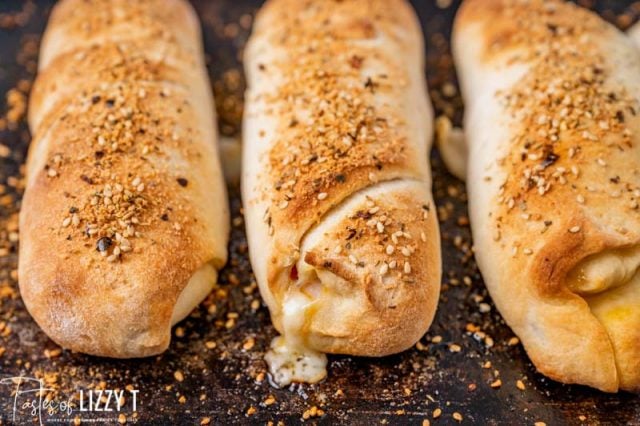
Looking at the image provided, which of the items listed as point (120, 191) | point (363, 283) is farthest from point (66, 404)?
point (363, 283)

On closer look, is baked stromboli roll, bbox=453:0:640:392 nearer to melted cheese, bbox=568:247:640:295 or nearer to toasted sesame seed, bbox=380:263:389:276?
melted cheese, bbox=568:247:640:295

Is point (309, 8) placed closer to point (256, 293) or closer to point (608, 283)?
point (256, 293)

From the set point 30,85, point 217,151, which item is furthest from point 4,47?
point 217,151

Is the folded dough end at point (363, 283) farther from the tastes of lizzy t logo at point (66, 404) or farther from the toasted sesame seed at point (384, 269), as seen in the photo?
the tastes of lizzy t logo at point (66, 404)

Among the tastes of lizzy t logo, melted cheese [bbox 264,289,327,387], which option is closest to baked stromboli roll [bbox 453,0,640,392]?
melted cheese [bbox 264,289,327,387]

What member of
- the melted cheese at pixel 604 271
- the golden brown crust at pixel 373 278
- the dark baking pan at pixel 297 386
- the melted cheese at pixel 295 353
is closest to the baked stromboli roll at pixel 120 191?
the dark baking pan at pixel 297 386

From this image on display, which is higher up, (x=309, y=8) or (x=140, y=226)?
(x=309, y=8)
